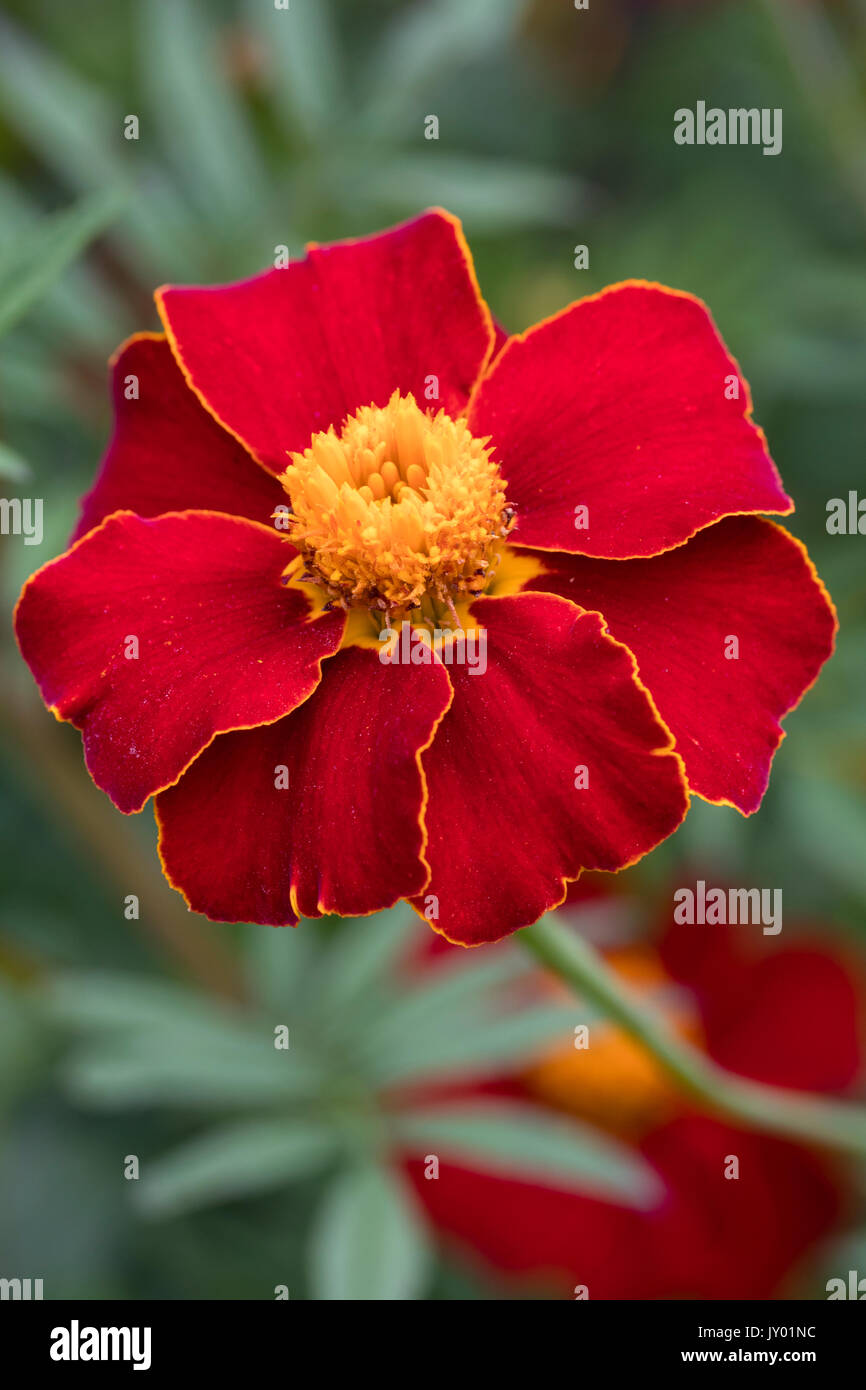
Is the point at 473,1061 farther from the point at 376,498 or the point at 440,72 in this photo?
the point at 440,72

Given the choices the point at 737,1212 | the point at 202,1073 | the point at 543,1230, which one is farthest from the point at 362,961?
the point at 737,1212

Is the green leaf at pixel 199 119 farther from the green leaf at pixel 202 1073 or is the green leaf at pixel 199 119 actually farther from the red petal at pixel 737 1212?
the red petal at pixel 737 1212

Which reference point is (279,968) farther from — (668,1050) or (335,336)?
(335,336)

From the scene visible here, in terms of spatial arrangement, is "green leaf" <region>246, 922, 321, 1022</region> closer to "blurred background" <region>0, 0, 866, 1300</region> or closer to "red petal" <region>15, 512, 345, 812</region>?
"blurred background" <region>0, 0, 866, 1300</region>

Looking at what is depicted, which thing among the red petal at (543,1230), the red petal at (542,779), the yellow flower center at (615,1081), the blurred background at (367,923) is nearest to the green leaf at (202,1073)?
the blurred background at (367,923)

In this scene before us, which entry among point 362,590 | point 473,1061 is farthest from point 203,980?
point 362,590

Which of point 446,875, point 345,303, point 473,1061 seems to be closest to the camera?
point 446,875
